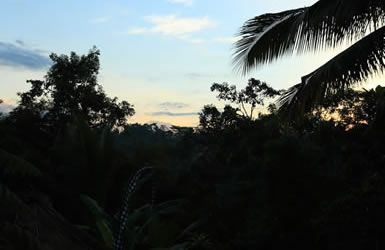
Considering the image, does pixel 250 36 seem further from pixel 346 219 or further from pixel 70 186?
pixel 70 186

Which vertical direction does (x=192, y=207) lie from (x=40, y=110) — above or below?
below

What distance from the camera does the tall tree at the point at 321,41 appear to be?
4.12 m

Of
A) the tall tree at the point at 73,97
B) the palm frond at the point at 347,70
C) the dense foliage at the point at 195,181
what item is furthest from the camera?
the tall tree at the point at 73,97

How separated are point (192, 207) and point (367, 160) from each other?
16.6 feet

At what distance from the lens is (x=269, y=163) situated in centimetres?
874

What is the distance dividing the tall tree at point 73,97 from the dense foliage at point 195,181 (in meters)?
→ 0.04

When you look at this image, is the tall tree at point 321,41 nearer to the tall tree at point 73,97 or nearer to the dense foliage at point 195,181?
the dense foliage at point 195,181

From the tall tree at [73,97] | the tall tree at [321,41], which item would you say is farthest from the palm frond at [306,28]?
the tall tree at [73,97]

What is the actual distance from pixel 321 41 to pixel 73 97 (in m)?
12.9

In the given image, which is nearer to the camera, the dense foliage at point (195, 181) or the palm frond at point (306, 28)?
the palm frond at point (306, 28)

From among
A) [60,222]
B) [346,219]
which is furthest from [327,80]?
[346,219]

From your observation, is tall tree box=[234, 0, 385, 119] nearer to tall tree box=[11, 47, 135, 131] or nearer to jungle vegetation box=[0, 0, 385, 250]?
jungle vegetation box=[0, 0, 385, 250]

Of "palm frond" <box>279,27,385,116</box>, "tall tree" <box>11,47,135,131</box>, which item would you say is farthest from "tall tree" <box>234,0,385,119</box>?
"tall tree" <box>11,47,135,131</box>

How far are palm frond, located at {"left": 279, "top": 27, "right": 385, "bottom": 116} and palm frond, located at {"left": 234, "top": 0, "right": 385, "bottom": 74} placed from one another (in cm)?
28
